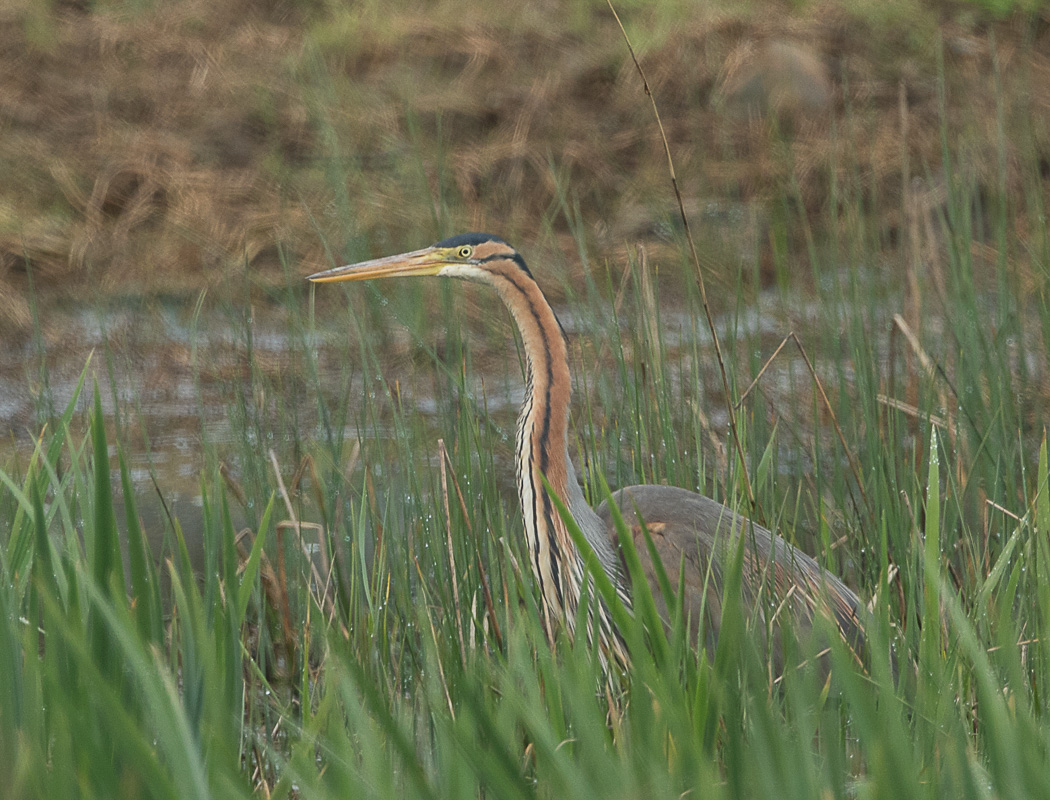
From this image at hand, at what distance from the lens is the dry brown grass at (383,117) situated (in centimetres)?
543

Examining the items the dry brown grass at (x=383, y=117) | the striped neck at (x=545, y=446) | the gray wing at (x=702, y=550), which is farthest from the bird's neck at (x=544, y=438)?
the dry brown grass at (x=383, y=117)

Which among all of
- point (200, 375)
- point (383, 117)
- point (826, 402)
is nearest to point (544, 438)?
point (826, 402)

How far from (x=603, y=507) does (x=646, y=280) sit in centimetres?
43

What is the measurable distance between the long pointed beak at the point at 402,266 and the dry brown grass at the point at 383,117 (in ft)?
8.58

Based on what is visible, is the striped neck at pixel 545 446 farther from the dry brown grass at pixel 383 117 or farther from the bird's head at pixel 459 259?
the dry brown grass at pixel 383 117

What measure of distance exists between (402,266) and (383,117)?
4.08 metres

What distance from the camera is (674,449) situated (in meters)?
2.26

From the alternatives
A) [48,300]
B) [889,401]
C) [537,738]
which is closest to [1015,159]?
[889,401]

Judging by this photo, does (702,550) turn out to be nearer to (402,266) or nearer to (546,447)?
(546,447)

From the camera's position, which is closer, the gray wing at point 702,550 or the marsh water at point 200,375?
the gray wing at point 702,550

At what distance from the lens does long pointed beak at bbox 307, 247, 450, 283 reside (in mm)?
2152

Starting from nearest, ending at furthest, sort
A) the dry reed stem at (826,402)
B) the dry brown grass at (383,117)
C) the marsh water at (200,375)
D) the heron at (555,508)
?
the dry reed stem at (826,402), the heron at (555,508), the marsh water at (200,375), the dry brown grass at (383,117)

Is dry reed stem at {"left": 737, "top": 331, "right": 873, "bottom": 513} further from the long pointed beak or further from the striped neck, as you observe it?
the long pointed beak

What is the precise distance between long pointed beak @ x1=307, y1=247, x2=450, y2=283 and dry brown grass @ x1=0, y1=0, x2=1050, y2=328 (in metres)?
2.62
